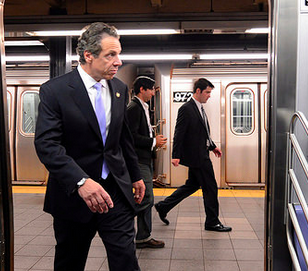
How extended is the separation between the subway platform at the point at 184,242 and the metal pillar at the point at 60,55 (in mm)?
2214

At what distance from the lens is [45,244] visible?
4.39 metres

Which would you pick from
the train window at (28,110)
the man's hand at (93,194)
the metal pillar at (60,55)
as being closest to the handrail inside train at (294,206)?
the man's hand at (93,194)

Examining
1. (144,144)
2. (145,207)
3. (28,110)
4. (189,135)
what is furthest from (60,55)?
(145,207)

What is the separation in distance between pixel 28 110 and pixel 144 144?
5.22 m

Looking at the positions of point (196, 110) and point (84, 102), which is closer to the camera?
point (84, 102)

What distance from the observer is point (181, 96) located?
788 cm

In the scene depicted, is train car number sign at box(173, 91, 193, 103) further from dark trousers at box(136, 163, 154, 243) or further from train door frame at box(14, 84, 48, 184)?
dark trousers at box(136, 163, 154, 243)

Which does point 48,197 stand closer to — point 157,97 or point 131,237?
point 131,237

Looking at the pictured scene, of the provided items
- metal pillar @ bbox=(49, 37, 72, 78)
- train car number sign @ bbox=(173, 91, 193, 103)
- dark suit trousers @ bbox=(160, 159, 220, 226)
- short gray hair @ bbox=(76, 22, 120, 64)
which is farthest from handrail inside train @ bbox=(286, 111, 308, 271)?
train car number sign @ bbox=(173, 91, 193, 103)

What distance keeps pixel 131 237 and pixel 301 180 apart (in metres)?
1.13

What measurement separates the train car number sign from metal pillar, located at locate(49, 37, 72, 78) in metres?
2.46

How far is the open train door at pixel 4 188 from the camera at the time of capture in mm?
2502

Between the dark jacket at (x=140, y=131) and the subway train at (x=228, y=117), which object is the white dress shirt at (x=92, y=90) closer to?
the dark jacket at (x=140, y=131)

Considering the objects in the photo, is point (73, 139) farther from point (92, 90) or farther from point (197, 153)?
point (197, 153)
